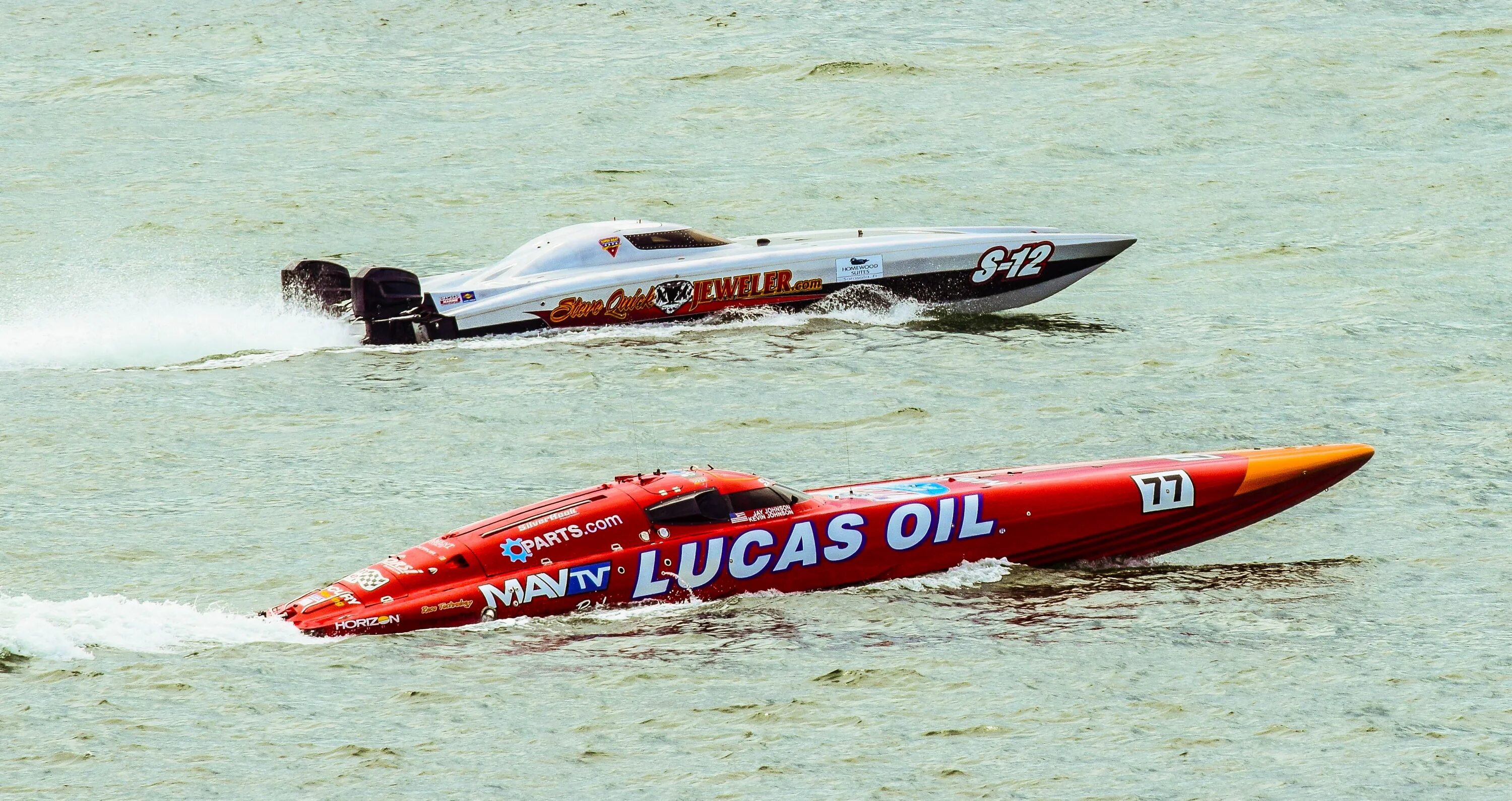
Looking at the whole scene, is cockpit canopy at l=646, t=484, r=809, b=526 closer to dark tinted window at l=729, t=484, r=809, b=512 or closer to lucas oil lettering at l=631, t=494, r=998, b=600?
dark tinted window at l=729, t=484, r=809, b=512

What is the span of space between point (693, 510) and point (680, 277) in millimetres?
7885

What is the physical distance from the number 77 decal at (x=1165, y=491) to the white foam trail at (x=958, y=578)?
42.8 inches

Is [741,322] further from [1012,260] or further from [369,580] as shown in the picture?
[369,580]

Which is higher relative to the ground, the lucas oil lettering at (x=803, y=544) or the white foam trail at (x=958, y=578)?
the lucas oil lettering at (x=803, y=544)

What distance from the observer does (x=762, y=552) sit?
36.4 ft

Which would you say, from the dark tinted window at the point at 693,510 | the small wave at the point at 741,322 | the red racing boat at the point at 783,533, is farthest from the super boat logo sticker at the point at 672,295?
the dark tinted window at the point at 693,510

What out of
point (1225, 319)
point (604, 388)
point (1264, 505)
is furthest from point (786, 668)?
point (1225, 319)

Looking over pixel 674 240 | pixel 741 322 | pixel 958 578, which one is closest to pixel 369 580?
pixel 958 578

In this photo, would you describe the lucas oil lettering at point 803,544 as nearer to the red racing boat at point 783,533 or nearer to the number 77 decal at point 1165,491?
the red racing boat at point 783,533

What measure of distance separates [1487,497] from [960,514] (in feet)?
13.8

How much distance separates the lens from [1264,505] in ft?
41.0

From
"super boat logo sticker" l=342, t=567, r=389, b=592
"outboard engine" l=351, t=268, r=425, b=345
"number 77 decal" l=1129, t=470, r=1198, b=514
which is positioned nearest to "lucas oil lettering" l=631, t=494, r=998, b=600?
"number 77 decal" l=1129, t=470, r=1198, b=514

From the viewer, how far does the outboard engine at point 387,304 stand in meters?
17.8

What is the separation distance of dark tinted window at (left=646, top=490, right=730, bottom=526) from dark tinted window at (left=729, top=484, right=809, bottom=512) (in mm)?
72
